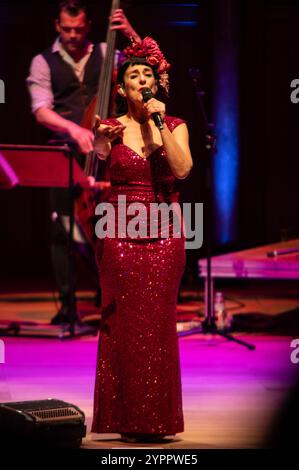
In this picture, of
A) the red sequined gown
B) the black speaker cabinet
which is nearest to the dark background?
the red sequined gown

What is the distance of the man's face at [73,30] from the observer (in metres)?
6.58

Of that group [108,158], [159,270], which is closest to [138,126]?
[108,158]

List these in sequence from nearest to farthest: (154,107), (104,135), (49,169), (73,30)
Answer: (154,107) → (104,135) → (49,169) → (73,30)

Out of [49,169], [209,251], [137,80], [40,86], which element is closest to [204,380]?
[209,251]

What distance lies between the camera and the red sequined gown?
4078mm

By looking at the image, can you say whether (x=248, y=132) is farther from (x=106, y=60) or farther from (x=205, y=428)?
(x=205, y=428)

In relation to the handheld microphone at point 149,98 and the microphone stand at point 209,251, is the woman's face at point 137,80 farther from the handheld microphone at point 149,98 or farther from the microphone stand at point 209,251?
the microphone stand at point 209,251

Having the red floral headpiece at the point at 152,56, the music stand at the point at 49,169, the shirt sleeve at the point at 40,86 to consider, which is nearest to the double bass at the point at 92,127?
the music stand at the point at 49,169

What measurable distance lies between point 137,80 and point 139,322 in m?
0.96

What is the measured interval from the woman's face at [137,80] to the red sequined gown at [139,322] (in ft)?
0.54

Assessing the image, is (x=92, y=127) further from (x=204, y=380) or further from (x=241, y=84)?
(x=241, y=84)

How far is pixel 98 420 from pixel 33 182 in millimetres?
2184

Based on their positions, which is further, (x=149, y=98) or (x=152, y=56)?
(x=152, y=56)

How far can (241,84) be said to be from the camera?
9.16m
